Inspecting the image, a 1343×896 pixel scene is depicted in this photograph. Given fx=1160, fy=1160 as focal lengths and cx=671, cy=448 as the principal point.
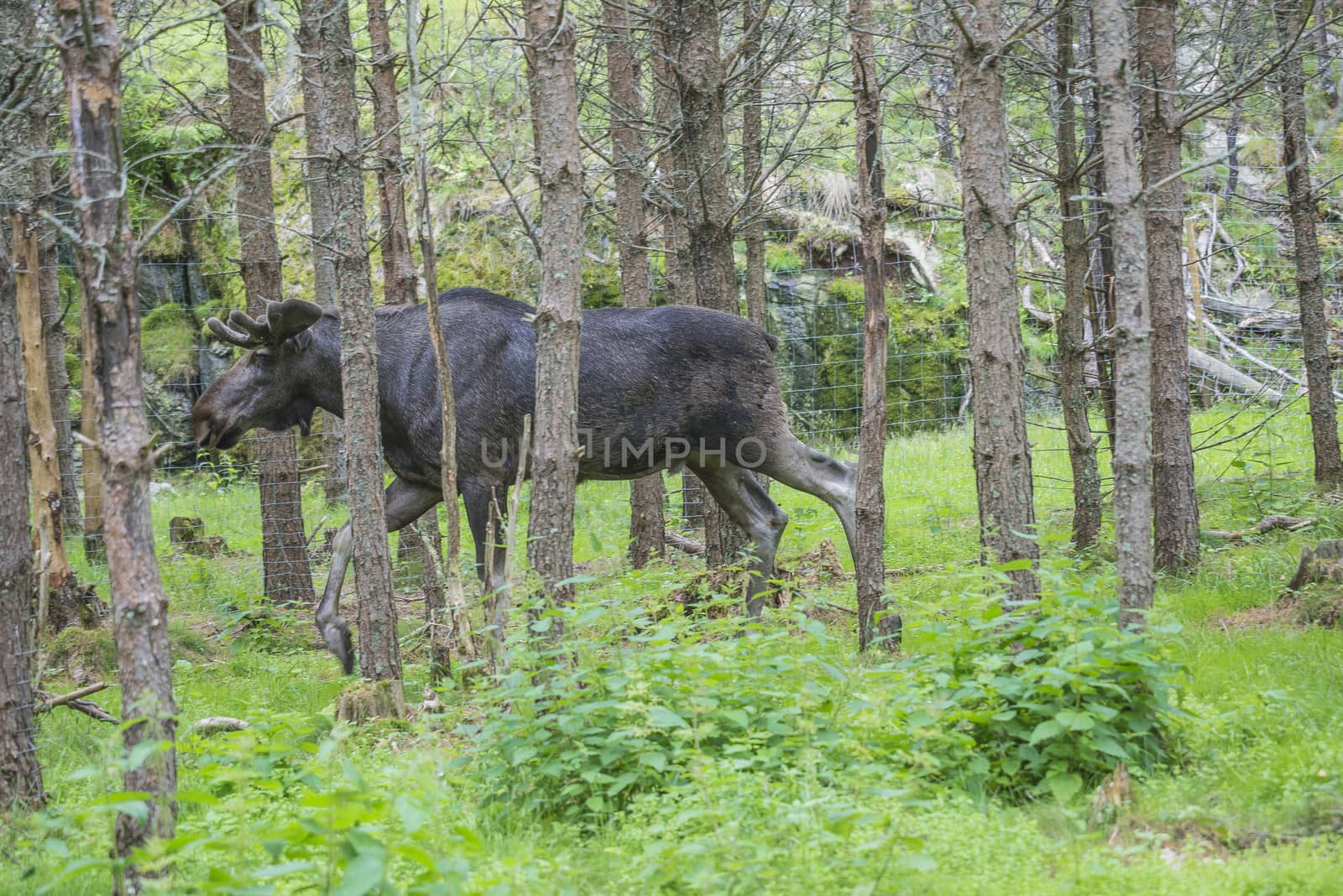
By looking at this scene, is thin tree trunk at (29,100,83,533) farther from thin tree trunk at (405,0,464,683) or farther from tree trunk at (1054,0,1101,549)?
tree trunk at (1054,0,1101,549)

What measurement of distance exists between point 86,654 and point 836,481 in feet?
16.8

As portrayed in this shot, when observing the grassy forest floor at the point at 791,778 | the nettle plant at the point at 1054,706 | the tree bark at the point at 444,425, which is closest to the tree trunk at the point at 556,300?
the grassy forest floor at the point at 791,778

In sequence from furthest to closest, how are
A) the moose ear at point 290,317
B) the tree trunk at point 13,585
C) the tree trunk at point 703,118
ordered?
the moose ear at point 290,317, the tree trunk at point 703,118, the tree trunk at point 13,585

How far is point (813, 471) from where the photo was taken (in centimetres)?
830

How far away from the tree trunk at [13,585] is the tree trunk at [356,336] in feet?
5.93

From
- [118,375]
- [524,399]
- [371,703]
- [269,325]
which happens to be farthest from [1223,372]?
[118,375]

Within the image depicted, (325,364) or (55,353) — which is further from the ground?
(55,353)

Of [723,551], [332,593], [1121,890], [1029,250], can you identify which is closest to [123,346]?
[1121,890]

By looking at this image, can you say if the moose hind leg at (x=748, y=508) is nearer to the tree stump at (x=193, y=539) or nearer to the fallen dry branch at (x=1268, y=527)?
the fallen dry branch at (x=1268, y=527)

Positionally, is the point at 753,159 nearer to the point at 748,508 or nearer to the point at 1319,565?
the point at 748,508

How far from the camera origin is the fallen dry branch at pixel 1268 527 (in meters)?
8.48

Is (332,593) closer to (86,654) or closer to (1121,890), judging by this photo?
(86,654)

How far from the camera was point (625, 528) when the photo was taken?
38.4 feet

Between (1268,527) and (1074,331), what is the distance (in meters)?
2.13
